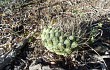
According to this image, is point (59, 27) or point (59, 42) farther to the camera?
point (59, 27)

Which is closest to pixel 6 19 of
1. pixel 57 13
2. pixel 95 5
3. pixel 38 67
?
pixel 57 13

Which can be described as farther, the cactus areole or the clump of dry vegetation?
the clump of dry vegetation

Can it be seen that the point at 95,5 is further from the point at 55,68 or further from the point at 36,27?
the point at 55,68

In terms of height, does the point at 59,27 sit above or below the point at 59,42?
above

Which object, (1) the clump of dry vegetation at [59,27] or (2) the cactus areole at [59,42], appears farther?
(1) the clump of dry vegetation at [59,27]
